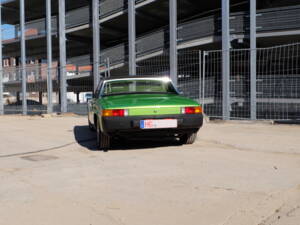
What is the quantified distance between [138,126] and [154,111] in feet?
1.13

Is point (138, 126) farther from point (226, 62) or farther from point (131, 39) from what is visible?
point (131, 39)

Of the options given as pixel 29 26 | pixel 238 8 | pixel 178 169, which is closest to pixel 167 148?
pixel 178 169

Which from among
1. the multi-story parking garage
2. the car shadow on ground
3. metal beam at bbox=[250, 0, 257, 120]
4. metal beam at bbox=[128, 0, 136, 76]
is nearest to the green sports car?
the car shadow on ground

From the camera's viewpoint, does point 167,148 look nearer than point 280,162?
No

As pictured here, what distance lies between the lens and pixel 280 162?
193 inches

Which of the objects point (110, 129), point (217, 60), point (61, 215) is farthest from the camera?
point (217, 60)

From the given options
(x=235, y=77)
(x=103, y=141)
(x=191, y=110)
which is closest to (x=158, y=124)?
(x=191, y=110)

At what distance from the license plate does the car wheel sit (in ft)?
2.91

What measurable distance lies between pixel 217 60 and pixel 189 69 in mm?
1324

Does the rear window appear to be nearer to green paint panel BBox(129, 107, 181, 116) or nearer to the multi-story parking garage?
green paint panel BBox(129, 107, 181, 116)

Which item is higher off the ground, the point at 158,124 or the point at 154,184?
the point at 158,124

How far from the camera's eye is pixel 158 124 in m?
5.55

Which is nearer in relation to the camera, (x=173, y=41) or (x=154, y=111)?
(x=154, y=111)

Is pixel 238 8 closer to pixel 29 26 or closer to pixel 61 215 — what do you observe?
pixel 29 26
